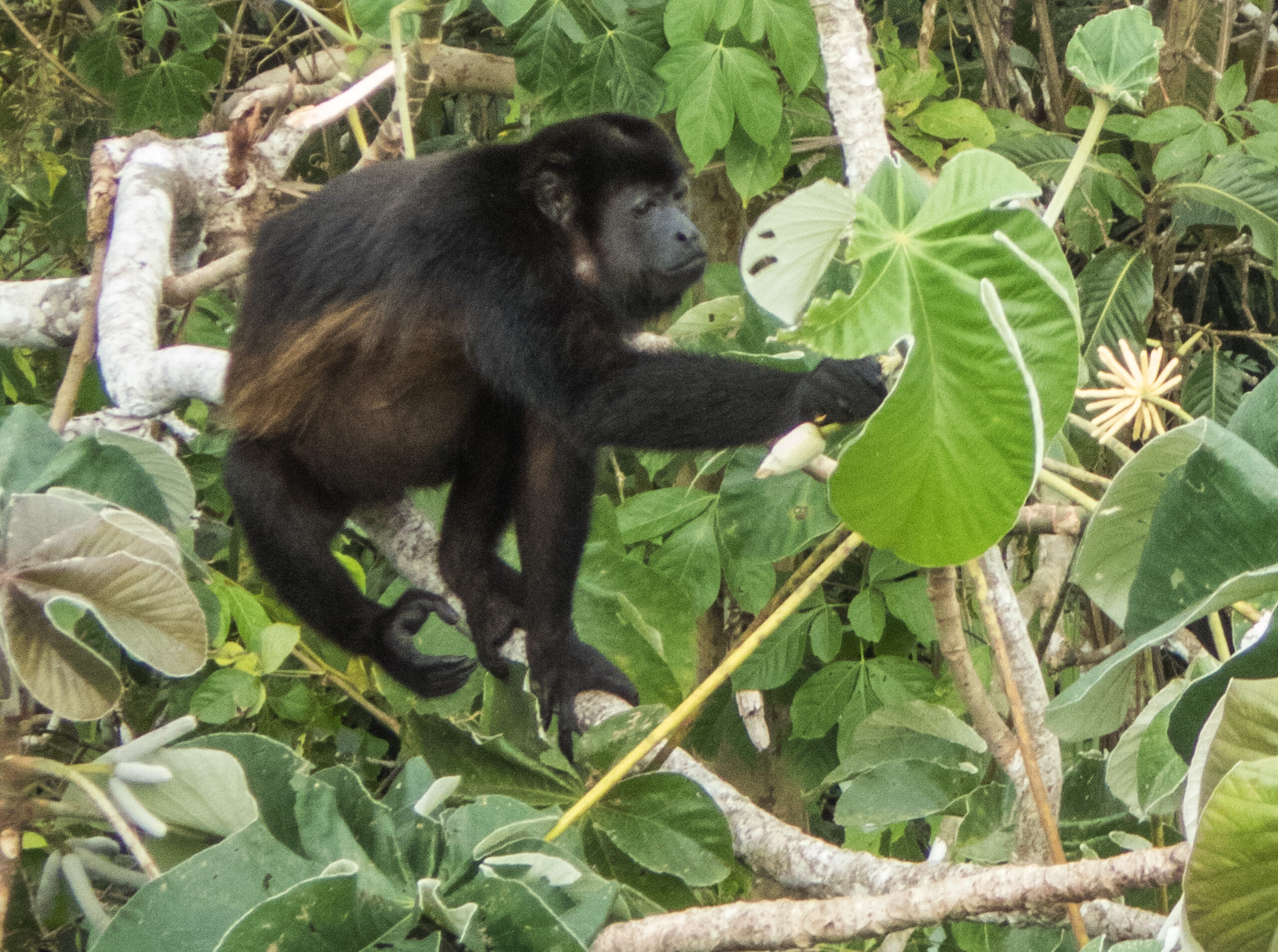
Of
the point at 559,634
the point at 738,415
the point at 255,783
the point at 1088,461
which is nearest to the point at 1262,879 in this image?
the point at 255,783

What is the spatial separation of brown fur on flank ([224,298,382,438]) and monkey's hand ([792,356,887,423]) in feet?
2.92

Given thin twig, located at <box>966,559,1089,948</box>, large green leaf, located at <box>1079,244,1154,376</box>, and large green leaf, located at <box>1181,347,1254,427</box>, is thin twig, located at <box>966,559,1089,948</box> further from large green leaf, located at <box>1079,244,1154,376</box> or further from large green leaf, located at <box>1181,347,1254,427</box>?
large green leaf, located at <box>1181,347,1254,427</box>

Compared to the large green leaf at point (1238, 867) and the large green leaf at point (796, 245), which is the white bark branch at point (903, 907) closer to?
the large green leaf at point (1238, 867)

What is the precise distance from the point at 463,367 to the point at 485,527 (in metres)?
0.30

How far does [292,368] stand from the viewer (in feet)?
7.06

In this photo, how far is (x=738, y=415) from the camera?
1.72 meters

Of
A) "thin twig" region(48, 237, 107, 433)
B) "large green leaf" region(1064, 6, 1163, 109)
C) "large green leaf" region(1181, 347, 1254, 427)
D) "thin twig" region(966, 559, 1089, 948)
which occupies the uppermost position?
"large green leaf" region(1064, 6, 1163, 109)

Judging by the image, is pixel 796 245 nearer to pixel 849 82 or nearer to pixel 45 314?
pixel 849 82

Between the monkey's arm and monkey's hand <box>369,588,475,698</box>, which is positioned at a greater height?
the monkey's arm

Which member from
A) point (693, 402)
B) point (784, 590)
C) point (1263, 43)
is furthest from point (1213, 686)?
point (1263, 43)

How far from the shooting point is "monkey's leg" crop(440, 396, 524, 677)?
7.18 ft

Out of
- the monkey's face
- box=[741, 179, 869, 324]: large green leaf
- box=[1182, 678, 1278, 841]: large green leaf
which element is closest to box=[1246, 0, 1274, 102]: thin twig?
the monkey's face

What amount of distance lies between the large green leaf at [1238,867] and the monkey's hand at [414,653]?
158cm

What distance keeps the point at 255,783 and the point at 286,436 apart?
123 centimetres
